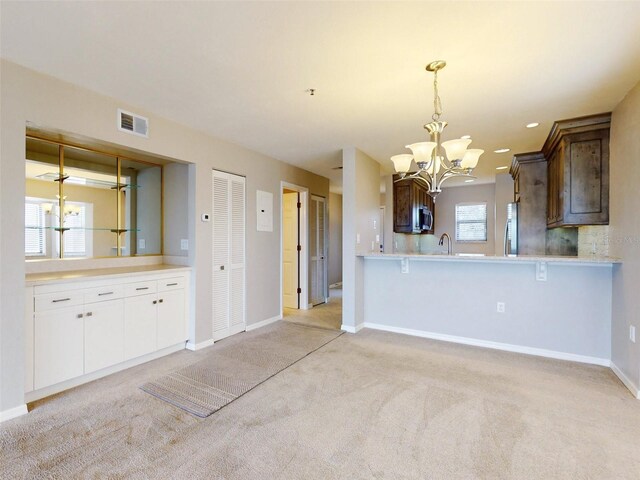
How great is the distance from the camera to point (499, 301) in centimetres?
359

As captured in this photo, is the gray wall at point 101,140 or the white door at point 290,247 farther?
the white door at point 290,247

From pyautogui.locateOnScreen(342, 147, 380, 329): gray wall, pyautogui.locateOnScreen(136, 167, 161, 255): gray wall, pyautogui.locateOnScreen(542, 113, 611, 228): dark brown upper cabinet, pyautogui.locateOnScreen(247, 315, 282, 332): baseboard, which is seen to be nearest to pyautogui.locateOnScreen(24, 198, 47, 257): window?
pyautogui.locateOnScreen(136, 167, 161, 255): gray wall

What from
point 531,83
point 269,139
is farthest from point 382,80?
point 269,139

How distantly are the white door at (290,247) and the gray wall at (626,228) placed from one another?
419 cm

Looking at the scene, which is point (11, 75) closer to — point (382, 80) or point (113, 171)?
point (113, 171)

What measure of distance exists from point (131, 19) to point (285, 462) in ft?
8.83

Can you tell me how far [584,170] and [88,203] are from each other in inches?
207

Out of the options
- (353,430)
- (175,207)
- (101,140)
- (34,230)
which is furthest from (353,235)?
(34,230)

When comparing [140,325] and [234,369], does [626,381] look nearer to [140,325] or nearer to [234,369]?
[234,369]

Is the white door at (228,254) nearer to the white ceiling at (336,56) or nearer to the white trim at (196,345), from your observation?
the white trim at (196,345)

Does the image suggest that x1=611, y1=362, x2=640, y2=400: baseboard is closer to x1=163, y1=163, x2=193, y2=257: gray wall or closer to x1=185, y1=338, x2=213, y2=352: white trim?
x1=185, y1=338, x2=213, y2=352: white trim

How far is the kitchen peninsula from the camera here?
3.14 m

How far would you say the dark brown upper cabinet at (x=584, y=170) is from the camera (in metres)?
3.05

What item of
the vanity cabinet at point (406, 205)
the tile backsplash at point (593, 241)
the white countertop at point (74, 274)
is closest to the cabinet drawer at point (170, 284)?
the white countertop at point (74, 274)
